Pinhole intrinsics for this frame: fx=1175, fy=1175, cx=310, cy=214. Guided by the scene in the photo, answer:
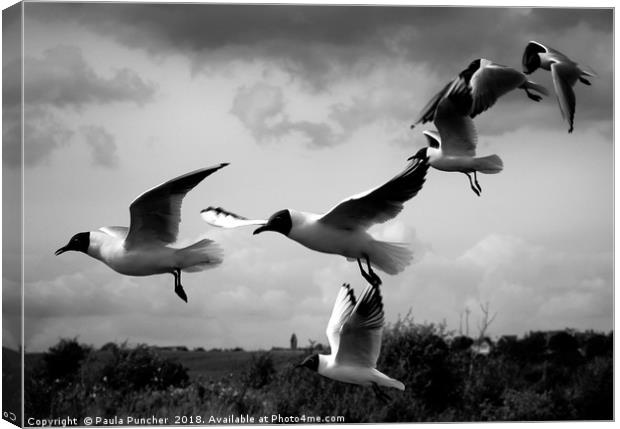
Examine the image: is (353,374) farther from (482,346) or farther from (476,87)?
(476,87)

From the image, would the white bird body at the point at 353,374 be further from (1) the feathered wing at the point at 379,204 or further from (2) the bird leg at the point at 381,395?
(1) the feathered wing at the point at 379,204

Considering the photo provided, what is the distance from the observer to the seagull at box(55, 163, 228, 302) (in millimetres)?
7152

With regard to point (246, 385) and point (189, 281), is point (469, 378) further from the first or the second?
point (189, 281)

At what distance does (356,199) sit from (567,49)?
6.65 feet

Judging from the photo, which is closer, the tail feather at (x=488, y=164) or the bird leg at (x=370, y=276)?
the bird leg at (x=370, y=276)

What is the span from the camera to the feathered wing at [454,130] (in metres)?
7.71

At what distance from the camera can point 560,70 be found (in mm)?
7824

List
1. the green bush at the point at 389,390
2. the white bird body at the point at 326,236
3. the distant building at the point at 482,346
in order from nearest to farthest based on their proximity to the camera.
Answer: the white bird body at the point at 326,236 < the green bush at the point at 389,390 < the distant building at the point at 482,346

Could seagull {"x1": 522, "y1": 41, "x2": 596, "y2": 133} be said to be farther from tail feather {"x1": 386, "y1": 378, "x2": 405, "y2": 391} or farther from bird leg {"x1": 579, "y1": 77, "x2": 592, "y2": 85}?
tail feather {"x1": 386, "y1": 378, "x2": 405, "y2": 391}

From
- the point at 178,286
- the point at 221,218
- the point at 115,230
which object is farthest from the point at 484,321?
the point at 115,230

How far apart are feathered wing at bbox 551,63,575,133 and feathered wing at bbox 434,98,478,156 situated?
631 millimetres

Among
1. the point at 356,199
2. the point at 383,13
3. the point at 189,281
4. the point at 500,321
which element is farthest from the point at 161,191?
the point at 500,321

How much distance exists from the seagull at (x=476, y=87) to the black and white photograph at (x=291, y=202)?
15mm

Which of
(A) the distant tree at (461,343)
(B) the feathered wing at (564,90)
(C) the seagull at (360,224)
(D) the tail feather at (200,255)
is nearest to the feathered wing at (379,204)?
(C) the seagull at (360,224)
